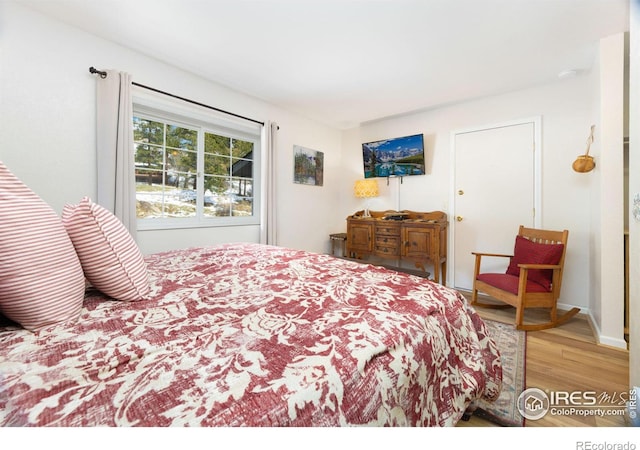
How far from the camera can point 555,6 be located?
1.80 meters

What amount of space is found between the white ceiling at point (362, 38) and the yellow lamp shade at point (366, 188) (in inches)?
50.5

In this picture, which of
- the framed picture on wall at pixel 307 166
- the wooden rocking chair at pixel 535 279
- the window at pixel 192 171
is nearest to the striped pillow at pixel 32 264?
the window at pixel 192 171

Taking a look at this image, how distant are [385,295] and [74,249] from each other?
111 cm

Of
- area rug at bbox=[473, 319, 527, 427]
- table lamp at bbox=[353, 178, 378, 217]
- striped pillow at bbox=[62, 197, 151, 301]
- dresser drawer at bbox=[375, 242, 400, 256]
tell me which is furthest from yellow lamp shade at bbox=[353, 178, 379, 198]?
striped pillow at bbox=[62, 197, 151, 301]

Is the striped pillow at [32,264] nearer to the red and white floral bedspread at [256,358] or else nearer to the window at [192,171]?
the red and white floral bedspread at [256,358]

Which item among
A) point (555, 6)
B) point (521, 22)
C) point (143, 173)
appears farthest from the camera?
point (143, 173)

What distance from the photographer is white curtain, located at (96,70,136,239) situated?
2.17 meters

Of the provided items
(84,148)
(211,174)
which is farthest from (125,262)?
(211,174)

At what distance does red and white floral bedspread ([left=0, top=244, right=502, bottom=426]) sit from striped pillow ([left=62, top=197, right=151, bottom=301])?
55 millimetres

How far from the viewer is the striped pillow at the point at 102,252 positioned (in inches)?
36.9

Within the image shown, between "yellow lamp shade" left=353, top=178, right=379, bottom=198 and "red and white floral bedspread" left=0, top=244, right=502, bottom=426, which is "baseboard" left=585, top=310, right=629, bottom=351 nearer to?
"red and white floral bedspread" left=0, top=244, right=502, bottom=426

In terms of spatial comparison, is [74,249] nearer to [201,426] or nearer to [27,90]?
[201,426]

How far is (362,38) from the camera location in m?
2.14

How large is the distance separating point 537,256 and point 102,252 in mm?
3234
